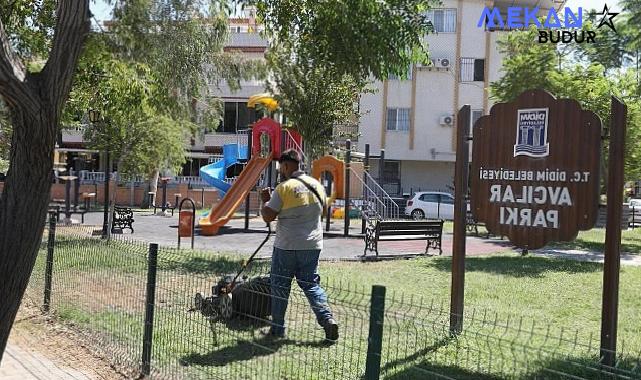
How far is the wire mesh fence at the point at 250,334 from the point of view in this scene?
4950 mm

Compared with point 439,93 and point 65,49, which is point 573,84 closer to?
point 65,49

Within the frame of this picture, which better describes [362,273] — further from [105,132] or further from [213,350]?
[105,132]

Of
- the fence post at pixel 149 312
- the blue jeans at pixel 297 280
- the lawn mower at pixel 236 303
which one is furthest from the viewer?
the lawn mower at pixel 236 303

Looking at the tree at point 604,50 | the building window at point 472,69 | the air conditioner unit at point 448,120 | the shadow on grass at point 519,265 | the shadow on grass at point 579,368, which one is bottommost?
the shadow on grass at point 519,265

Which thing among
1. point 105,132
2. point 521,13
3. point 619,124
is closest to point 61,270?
point 619,124

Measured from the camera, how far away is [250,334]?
19.7 ft

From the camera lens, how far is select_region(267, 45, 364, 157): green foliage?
55.8 ft

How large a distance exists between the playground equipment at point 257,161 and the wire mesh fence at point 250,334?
11371 mm

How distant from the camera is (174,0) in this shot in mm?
25438

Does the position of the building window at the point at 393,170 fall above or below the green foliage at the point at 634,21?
below

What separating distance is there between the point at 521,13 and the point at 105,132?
2761cm

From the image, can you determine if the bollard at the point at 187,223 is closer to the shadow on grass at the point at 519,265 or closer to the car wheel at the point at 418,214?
the shadow on grass at the point at 519,265

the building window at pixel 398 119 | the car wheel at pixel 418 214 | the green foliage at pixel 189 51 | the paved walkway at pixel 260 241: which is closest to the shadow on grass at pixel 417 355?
the paved walkway at pixel 260 241

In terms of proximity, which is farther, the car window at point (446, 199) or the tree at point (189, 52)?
the car window at point (446, 199)
